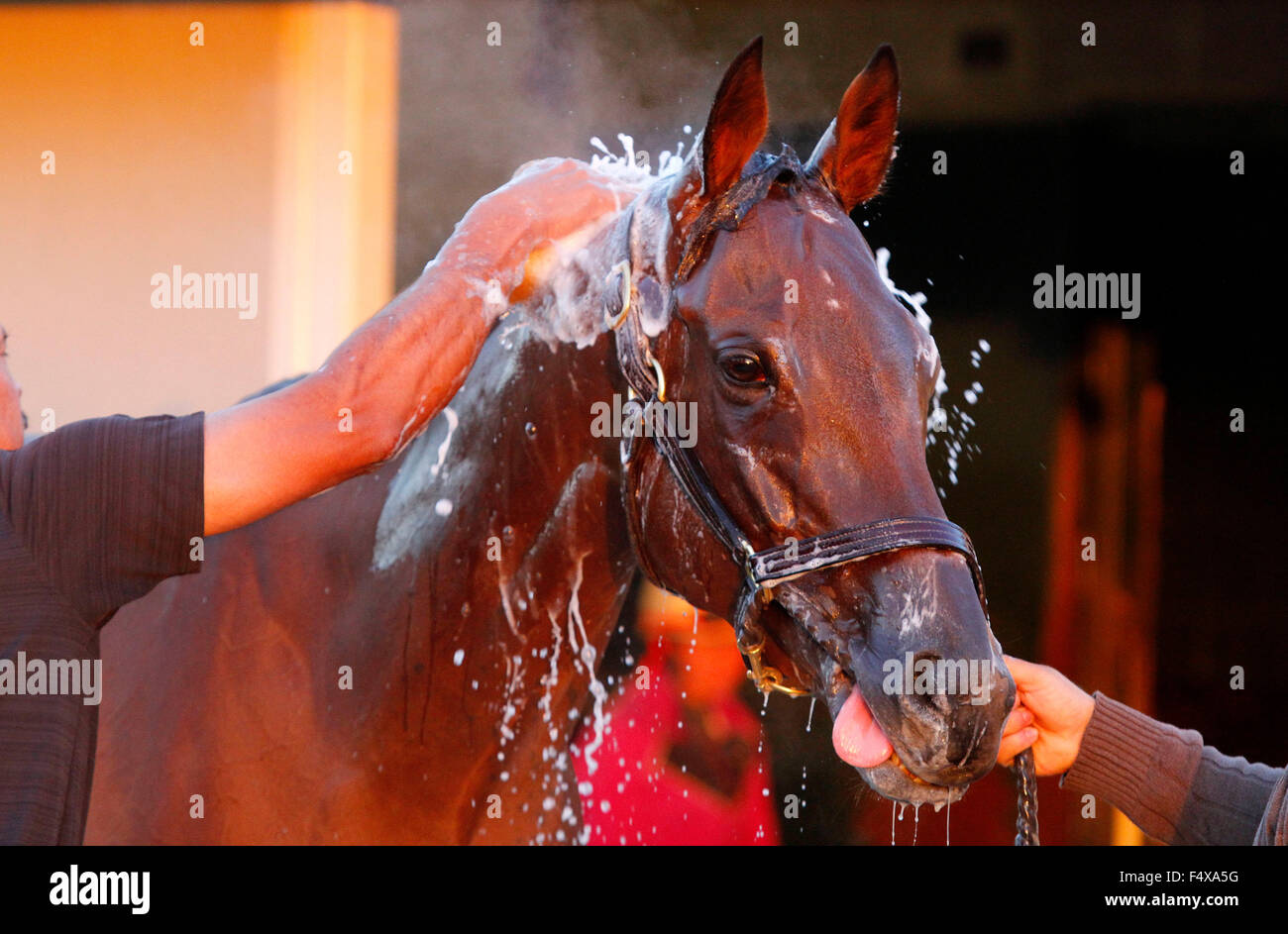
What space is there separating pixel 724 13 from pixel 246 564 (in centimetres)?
241

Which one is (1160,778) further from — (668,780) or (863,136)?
(668,780)

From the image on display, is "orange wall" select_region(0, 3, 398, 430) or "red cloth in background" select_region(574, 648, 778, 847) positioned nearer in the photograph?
"red cloth in background" select_region(574, 648, 778, 847)

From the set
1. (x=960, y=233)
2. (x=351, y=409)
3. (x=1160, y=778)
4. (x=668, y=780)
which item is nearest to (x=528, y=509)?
(x=351, y=409)

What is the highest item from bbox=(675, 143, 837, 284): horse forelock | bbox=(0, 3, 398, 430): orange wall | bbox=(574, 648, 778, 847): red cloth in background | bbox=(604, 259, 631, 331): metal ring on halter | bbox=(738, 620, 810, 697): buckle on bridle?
bbox=(0, 3, 398, 430): orange wall

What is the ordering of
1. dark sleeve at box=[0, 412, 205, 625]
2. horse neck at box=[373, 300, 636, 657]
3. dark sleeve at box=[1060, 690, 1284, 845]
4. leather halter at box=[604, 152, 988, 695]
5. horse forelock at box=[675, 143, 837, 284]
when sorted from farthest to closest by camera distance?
dark sleeve at box=[1060, 690, 1284, 845] → horse neck at box=[373, 300, 636, 657] → horse forelock at box=[675, 143, 837, 284] → leather halter at box=[604, 152, 988, 695] → dark sleeve at box=[0, 412, 205, 625]

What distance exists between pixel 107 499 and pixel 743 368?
85cm

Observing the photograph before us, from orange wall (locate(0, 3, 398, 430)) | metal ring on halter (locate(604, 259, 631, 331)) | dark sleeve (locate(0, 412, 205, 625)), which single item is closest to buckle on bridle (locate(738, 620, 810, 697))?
metal ring on halter (locate(604, 259, 631, 331))

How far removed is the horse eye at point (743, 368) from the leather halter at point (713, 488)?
0.12 metres

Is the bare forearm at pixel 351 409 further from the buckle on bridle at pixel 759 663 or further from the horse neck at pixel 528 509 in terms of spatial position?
the buckle on bridle at pixel 759 663

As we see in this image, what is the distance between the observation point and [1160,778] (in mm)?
2111

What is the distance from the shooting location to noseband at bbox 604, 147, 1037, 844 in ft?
5.28

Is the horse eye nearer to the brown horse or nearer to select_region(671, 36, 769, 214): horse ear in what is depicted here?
the brown horse
